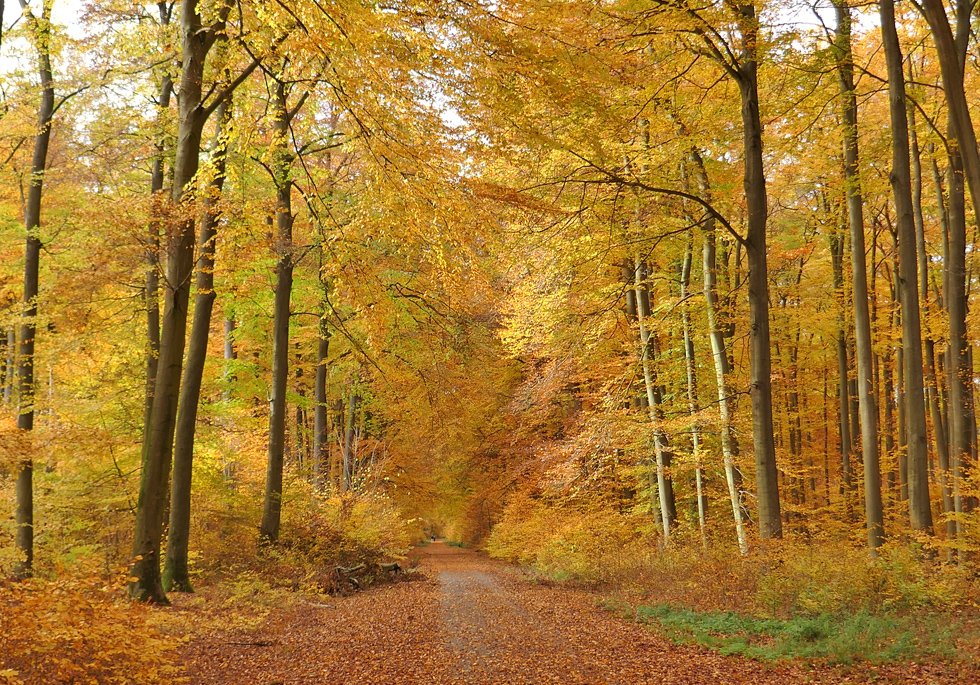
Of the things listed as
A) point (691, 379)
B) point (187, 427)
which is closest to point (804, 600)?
point (691, 379)

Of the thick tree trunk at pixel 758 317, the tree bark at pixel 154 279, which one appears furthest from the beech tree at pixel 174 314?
the thick tree trunk at pixel 758 317

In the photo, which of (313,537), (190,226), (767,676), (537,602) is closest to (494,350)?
(313,537)

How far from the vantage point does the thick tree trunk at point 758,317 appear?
9422 millimetres

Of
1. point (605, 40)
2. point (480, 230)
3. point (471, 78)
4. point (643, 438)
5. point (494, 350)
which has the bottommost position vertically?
point (643, 438)

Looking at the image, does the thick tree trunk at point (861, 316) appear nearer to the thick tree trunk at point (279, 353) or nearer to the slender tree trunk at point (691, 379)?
the slender tree trunk at point (691, 379)

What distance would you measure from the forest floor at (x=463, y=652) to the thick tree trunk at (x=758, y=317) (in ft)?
8.93

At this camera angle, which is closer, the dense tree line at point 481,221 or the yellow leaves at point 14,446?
the dense tree line at point 481,221

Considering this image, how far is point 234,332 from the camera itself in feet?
57.8

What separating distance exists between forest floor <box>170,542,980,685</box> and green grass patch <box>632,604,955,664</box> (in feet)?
0.61

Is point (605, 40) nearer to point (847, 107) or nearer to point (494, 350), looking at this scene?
point (847, 107)

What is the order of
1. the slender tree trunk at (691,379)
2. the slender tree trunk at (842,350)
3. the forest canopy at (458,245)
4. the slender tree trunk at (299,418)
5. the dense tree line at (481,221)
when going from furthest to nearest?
the slender tree trunk at (299,418) < the slender tree trunk at (842,350) < the slender tree trunk at (691,379) < the forest canopy at (458,245) < the dense tree line at (481,221)

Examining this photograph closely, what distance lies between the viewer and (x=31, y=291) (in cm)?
1243

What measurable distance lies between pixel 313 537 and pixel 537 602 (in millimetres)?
5992

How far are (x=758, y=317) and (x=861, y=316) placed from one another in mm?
2727
